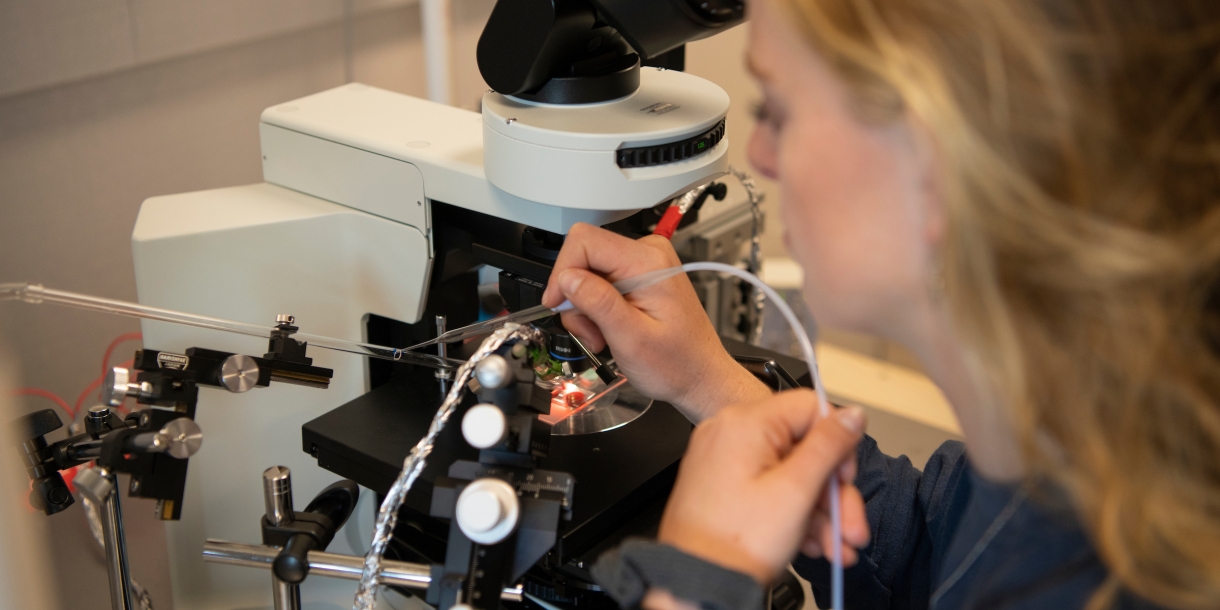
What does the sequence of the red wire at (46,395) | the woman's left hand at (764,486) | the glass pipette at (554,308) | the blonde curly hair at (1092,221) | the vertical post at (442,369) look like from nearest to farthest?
the blonde curly hair at (1092,221)
the woman's left hand at (764,486)
the glass pipette at (554,308)
the vertical post at (442,369)
the red wire at (46,395)

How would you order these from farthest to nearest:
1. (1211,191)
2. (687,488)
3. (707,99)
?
(707,99) < (687,488) < (1211,191)

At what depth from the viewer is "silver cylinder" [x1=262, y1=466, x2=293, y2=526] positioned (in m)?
0.77

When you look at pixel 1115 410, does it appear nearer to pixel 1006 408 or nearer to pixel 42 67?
pixel 1006 408

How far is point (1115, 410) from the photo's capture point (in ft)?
1.73

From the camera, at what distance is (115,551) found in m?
0.81

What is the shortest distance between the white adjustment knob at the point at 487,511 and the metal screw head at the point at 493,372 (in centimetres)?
7

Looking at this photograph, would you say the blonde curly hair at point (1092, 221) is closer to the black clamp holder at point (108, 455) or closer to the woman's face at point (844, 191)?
the woman's face at point (844, 191)

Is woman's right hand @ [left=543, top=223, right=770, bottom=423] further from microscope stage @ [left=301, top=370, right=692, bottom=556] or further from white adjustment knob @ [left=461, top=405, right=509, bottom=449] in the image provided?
white adjustment knob @ [left=461, top=405, right=509, bottom=449]

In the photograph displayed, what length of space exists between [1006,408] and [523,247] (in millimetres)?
527

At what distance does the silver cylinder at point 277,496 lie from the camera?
77cm

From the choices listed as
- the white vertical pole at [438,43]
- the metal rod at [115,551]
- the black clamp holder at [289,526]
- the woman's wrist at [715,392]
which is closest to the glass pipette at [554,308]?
the woman's wrist at [715,392]

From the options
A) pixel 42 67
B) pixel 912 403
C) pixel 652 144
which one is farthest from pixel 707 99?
pixel 912 403

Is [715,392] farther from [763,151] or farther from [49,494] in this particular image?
[49,494]

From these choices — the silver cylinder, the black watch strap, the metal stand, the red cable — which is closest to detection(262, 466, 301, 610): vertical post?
the silver cylinder
